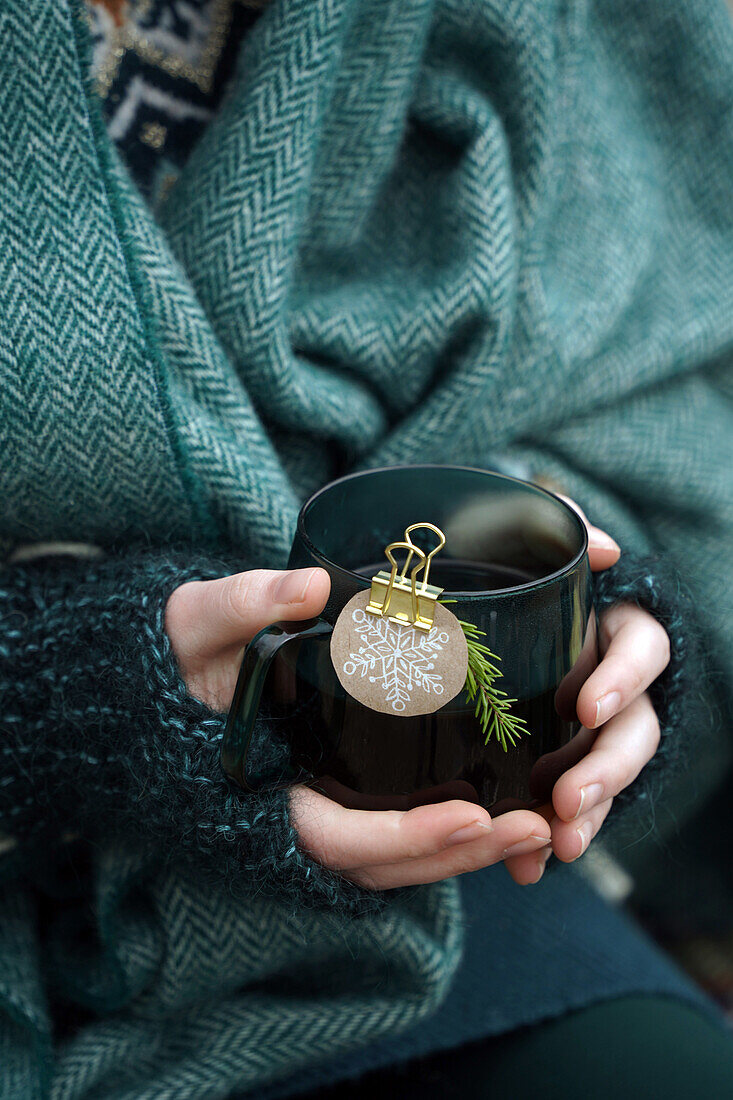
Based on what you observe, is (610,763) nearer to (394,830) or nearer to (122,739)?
(394,830)

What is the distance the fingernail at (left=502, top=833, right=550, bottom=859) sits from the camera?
397 mm

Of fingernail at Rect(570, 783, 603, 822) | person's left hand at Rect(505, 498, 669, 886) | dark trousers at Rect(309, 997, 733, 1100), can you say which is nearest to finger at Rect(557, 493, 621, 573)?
person's left hand at Rect(505, 498, 669, 886)

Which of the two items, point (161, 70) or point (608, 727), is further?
point (161, 70)

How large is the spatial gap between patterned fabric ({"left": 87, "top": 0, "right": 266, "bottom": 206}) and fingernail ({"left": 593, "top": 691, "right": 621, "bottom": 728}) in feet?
1.60

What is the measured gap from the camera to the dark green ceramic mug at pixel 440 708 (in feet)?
1.19

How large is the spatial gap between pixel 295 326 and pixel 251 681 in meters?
0.36

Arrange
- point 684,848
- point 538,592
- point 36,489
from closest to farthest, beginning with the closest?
point 538,592, point 36,489, point 684,848

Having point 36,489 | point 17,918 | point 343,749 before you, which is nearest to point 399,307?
point 36,489

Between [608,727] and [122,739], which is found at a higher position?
[608,727]

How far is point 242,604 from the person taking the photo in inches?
15.4

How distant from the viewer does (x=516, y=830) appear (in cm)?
39

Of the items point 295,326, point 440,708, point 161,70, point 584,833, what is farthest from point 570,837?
point 161,70

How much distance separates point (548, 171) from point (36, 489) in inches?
19.1

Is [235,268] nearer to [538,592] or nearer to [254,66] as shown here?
[254,66]
